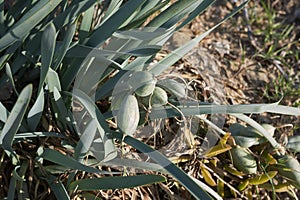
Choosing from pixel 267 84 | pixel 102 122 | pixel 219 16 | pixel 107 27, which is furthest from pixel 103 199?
pixel 219 16

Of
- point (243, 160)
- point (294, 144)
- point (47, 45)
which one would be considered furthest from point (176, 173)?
point (294, 144)

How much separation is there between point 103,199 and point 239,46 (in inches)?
33.5

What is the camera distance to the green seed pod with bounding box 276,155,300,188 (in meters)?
1.47

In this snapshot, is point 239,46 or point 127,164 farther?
point 239,46

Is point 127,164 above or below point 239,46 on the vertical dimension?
below

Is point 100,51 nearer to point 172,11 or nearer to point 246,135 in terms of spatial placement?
point 172,11

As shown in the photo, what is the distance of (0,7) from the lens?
125 cm

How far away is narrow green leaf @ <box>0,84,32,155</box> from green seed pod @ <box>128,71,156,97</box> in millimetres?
272

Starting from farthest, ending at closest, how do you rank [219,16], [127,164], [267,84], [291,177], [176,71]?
[219,16]
[267,84]
[176,71]
[291,177]
[127,164]

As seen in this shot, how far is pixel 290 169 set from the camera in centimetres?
148

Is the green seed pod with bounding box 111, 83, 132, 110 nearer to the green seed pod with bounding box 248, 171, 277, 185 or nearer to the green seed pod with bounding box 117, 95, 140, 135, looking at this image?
the green seed pod with bounding box 117, 95, 140, 135

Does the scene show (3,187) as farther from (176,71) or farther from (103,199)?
(176,71)

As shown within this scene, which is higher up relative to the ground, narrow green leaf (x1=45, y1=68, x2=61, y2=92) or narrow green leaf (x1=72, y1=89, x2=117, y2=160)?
narrow green leaf (x1=45, y1=68, x2=61, y2=92)

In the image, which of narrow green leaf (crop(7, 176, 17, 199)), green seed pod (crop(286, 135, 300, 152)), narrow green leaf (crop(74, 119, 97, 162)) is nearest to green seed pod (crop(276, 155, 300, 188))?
green seed pod (crop(286, 135, 300, 152))
